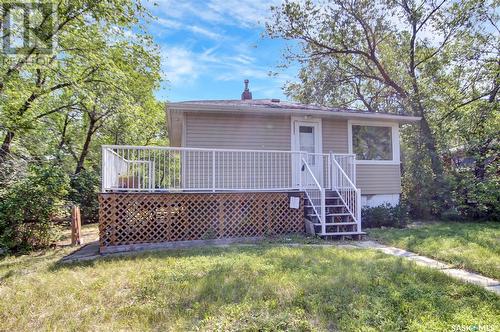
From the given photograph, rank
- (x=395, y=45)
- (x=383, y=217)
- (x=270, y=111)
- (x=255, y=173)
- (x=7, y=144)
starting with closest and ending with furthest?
(x=255, y=173), (x=270, y=111), (x=383, y=217), (x=7, y=144), (x=395, y=45)

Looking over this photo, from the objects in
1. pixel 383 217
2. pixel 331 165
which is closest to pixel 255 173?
pixel 331 165

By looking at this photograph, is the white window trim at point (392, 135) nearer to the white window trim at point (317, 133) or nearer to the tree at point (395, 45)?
the white window trim at point (317, 133)

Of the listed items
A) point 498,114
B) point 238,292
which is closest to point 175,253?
point 238,292

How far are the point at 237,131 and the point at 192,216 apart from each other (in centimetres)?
273

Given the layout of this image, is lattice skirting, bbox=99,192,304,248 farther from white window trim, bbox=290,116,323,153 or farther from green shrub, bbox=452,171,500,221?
green shrub, bbox=452,171,500,221

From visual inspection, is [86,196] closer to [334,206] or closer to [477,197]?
[334,206]

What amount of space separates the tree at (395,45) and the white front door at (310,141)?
447 centimetres

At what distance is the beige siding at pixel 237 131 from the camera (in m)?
7.37

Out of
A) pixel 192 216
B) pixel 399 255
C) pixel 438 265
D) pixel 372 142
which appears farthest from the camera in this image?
pixel 372 142

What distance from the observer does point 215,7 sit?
10.2m

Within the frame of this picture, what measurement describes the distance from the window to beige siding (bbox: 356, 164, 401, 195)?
0.32 metres

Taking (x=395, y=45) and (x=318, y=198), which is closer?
(x=318, y=198)

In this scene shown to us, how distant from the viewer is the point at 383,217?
7945 millimetres

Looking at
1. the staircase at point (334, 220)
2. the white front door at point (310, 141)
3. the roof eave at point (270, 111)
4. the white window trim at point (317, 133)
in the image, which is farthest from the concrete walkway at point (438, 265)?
the roof eave at point (270, 111)
